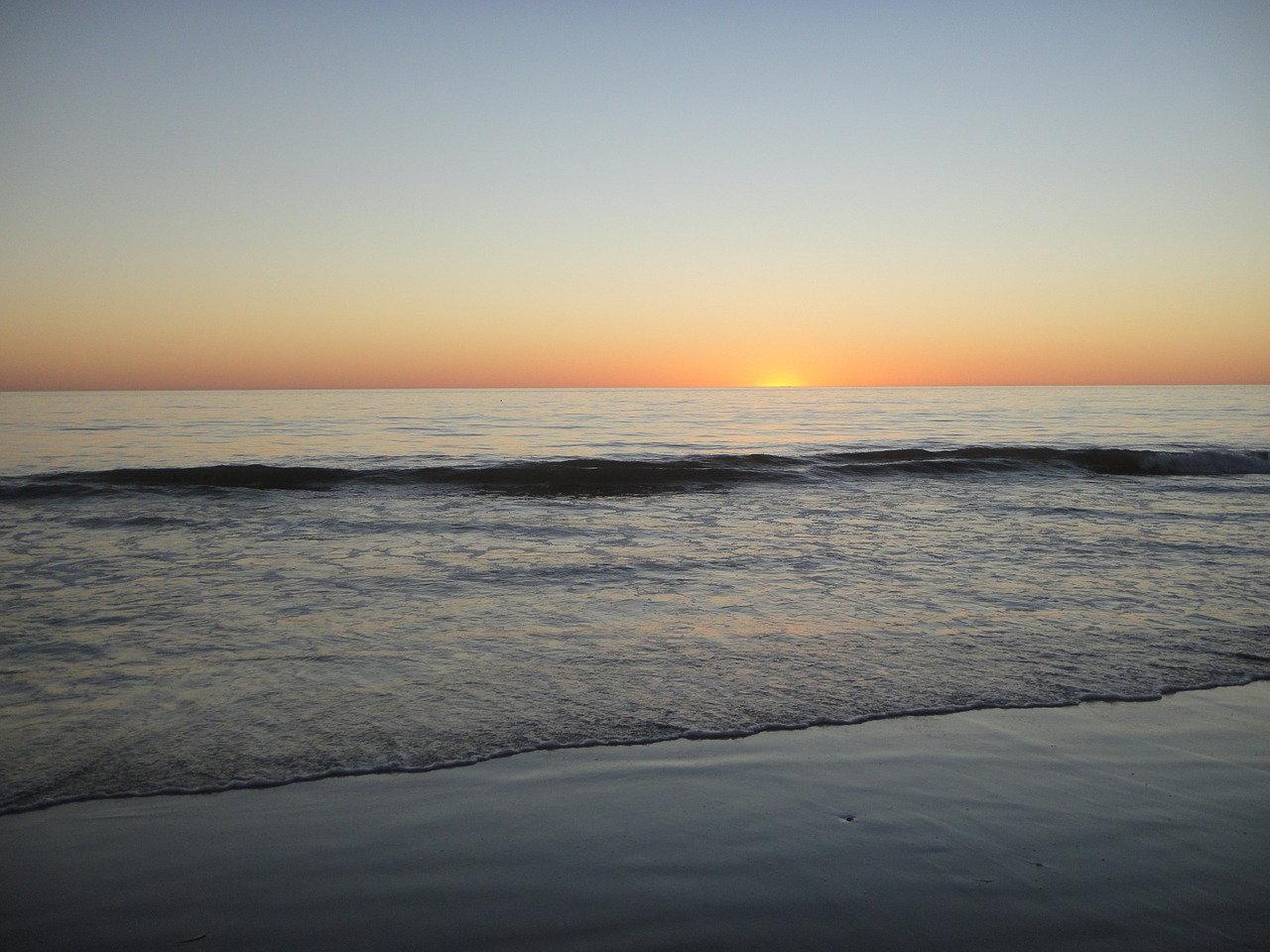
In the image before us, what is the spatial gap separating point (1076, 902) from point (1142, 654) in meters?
3.46

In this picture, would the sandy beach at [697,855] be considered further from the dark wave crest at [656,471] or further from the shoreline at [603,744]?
the dark wave crest at [656,471]

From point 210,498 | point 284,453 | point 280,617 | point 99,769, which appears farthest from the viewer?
point 284,453

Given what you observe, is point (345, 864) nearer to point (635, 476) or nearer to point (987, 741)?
point (987, 741)

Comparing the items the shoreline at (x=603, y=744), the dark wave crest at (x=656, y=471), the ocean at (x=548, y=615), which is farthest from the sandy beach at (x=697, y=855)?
the dark wave crest at (x=656, y=471)

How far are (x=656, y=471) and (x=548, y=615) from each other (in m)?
13.1

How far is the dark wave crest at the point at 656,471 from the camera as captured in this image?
16.7 meters

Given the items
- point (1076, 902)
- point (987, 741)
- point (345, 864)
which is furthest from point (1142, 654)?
point (345, 864)

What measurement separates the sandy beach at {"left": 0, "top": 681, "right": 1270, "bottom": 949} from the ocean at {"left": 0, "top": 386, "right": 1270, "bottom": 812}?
1.27ft

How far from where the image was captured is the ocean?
4211 mm

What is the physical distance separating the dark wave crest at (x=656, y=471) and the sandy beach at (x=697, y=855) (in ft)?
42.1

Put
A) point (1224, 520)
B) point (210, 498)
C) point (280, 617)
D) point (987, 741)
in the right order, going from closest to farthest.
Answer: point (987, 741), point (280, 617), point (1224, 520), point (210, 498)

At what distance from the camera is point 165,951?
2443 mm

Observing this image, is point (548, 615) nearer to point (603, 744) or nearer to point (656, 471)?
point (603, 744)

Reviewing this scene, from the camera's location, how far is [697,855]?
2975mm
